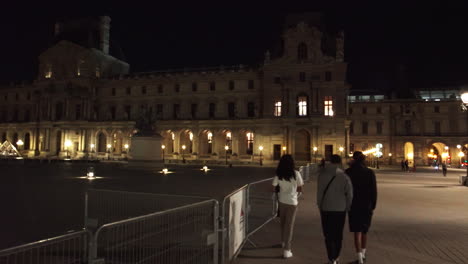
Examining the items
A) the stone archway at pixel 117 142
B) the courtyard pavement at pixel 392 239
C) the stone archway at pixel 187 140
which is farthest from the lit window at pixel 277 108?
the courtyard pavement at pixel 392 239

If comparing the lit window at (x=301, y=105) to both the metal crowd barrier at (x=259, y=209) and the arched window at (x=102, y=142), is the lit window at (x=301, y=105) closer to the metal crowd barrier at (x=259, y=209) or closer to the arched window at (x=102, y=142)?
the arched window at (x=102, y=142)

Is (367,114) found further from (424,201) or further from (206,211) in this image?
(206,211)

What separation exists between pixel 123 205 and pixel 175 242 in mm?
5174

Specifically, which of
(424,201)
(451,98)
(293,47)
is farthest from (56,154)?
(451,98)

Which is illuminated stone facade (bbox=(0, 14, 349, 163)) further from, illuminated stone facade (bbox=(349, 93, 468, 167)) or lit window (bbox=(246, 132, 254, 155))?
illuminated stone facade (bbox=(349, 93, 468, 167))

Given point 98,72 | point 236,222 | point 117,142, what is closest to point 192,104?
point 117,142

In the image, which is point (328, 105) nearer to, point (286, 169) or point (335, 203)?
point (286, 169)

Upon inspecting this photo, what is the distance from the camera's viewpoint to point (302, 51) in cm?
5284

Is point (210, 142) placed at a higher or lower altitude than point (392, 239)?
higher

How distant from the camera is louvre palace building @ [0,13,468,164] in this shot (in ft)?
170

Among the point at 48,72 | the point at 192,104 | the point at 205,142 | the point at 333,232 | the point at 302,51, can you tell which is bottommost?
the point at 333,232

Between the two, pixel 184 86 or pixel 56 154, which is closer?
pixel 184 86

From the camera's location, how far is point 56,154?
6775 centimetres

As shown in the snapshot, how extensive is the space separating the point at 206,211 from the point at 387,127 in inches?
2727
